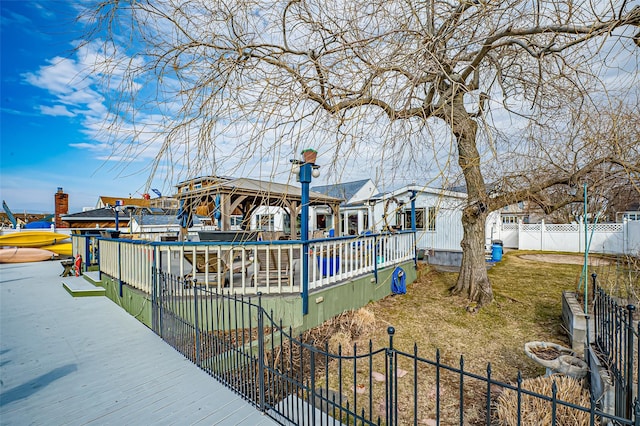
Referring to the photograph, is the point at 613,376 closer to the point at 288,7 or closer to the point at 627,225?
the point at 288,7

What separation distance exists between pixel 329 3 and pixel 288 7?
1.01ft

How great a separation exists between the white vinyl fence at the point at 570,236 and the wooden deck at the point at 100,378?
1644 centimetres

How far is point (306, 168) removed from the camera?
429 centimetres

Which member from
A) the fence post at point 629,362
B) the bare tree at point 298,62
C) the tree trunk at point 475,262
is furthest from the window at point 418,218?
the bare tree at point 298,62

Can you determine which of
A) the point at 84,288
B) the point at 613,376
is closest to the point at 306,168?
the point at 613,376

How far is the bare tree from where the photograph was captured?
1921 mm

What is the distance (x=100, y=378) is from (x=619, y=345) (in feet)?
16.5

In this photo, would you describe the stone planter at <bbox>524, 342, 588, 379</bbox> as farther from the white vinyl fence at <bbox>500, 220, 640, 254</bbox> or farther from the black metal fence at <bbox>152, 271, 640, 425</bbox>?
the white vinyl fence at <bbox>500, 220, 640, 254</bbox>

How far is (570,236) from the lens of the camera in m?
15.7

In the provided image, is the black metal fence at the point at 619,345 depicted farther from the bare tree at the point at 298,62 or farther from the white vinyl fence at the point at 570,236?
the white vinyl fence at the point at 570,236

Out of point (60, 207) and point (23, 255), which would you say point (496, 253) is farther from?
point (60, 207)

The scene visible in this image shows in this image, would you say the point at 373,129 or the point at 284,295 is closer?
the point at 373,129

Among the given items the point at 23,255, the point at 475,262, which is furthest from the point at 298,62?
the point at 23,255

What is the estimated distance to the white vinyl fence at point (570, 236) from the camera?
1396 cm
